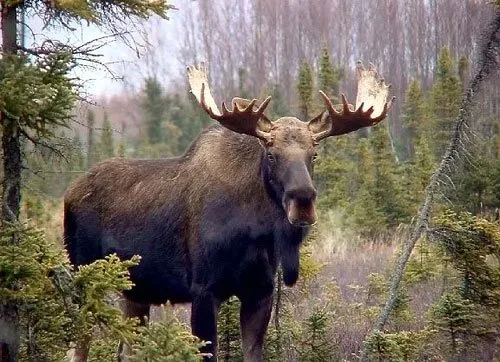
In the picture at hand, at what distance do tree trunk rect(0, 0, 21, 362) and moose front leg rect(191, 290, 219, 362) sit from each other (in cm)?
225

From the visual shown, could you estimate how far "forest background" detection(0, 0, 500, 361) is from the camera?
582 centimetres

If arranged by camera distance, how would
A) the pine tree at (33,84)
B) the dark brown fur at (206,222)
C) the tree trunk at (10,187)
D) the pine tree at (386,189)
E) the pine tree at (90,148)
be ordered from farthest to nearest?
the pine tree at (386,189), the dark brown fur at (206,222), the pine tree at (90,148), the tree trunk at (10,187), the pine tree at (33,84)

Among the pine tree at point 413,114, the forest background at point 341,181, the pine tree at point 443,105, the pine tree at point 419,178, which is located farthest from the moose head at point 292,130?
the pine tree at point 413,114

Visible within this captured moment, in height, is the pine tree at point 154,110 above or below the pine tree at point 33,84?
above

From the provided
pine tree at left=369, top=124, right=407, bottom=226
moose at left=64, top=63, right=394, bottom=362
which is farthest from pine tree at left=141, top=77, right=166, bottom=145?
moose at left=64, top=63, right=394, bottom=362

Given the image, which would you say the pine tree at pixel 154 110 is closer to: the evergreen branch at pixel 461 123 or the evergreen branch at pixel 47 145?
the evergreen branch at pixel 461 123

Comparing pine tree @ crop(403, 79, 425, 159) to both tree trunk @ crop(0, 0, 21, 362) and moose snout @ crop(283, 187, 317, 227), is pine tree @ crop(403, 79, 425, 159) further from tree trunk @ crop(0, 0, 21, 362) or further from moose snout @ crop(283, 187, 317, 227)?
tree trunk @ crop(0, 0, 21, 362)

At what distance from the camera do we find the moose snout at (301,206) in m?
7.04

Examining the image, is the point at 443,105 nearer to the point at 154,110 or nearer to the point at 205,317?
the point at 205,317

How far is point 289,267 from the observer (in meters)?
7.75

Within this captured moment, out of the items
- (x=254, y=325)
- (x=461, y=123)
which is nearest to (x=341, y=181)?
(x=461, y=123)

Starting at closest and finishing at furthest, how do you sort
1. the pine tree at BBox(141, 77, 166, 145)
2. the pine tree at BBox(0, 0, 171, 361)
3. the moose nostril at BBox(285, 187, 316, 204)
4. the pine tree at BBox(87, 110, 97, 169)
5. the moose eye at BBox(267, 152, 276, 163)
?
1. the pine tree at BBox(0, 0, 171, 361)
2. the pine tree at BBox(87, 110, 97, 169)
3. the moose nostril at BBox(285, 187, 316, 204)
4. the moose eye at BBox(267, 152, 276, 163)
5. the pine tree at BBox(141, 77, 166, 145)

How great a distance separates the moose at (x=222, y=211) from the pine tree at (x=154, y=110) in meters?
28.9

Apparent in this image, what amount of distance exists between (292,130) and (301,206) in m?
0.81
